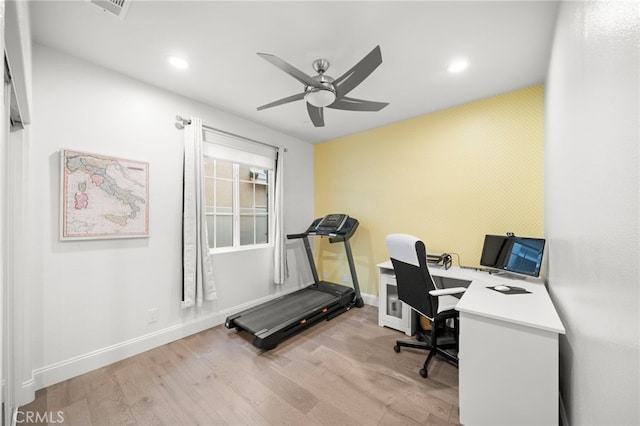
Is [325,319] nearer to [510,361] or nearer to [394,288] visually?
[394,288]

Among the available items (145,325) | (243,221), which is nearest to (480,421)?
(145,325)

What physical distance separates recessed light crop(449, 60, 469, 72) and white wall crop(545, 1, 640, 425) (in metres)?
0.66

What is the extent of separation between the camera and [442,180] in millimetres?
3027

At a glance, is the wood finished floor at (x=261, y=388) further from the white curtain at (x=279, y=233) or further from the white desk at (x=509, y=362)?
the white curtain at (x=279, y=233)

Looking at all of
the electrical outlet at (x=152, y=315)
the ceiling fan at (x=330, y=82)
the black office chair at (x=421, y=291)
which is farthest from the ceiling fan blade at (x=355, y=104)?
the electrical outlet at (x=152, y=315)

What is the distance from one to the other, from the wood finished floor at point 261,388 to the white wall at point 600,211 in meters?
0.90

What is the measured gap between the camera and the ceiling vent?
1.50 m

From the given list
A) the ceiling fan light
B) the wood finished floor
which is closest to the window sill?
the wood finished floor

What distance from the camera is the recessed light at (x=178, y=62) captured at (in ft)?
6.79

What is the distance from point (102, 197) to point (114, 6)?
56.6 inches

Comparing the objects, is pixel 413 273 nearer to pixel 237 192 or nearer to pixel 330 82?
pixel 330 82

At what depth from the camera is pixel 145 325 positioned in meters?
2.40

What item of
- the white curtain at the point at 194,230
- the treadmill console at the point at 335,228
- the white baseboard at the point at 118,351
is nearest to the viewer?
the white baseboard at the point at 118,351

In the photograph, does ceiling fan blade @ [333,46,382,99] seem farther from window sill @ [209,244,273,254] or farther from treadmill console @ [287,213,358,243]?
window sill @ [209,244,273,254]
